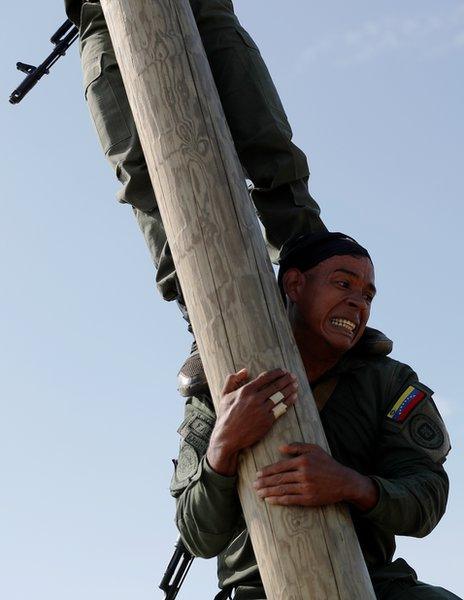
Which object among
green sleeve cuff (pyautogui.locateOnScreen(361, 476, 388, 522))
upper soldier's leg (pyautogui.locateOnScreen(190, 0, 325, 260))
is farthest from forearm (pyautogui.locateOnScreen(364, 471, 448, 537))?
upper soldier's leg (pyautogui.locateOnScreen(190, 0, 325, 260))

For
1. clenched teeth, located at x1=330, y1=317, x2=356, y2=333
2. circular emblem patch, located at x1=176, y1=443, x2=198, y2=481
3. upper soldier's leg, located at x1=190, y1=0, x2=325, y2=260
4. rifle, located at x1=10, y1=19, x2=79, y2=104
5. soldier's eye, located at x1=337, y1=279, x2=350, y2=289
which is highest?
rifle, located at x1=10, y1=19, x2=79, y2=104

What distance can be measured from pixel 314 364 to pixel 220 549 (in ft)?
2.57

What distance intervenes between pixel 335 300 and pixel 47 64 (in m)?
3.54

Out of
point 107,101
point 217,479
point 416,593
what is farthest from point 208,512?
point 107,101

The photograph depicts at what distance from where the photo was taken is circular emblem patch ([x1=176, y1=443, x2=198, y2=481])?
4.39 m

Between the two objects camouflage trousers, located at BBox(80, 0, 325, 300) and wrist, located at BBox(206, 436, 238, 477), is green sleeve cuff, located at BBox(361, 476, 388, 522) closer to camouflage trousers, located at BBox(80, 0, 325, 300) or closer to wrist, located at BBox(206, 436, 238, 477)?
wrist, located at BBox(206, 436, 238, 477)

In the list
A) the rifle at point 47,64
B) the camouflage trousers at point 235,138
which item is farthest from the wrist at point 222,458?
the rifle at point 47,64

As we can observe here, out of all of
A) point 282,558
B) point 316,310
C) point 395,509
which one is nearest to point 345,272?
point 316,310

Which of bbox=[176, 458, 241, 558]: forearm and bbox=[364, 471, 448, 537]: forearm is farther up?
bbox=[176, 458, 241, 558]: forearm

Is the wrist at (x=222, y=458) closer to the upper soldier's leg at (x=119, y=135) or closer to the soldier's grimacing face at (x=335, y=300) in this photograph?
the soldier's grimacing face at (x=335, y=300)

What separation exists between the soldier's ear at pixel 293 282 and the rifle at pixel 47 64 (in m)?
2.99

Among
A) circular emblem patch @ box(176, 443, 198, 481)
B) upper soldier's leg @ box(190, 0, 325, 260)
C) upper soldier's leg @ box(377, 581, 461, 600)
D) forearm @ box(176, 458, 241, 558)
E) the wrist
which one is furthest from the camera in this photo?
upper soldier's leg @ box(190, 0, 325, 260)

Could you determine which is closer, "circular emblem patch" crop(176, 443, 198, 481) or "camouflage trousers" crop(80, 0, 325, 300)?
"circular emblem patch" crop(176, 443, 198, 481)

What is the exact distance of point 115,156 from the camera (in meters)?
5.24
